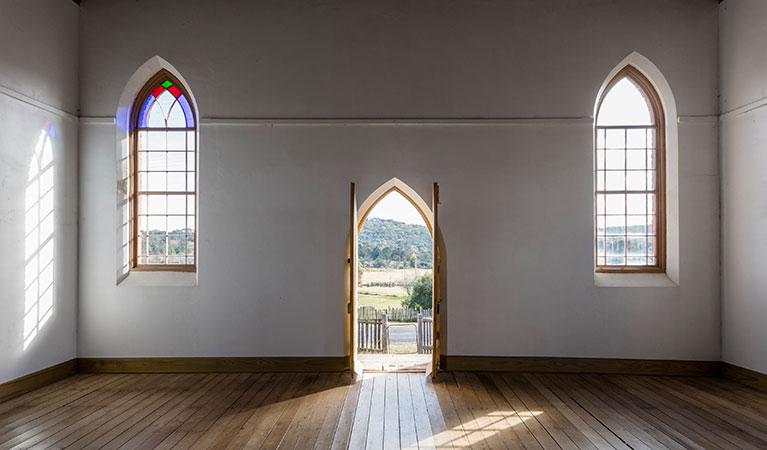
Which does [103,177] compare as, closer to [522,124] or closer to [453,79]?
[453,79]

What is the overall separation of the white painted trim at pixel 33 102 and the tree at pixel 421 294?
26.8ft

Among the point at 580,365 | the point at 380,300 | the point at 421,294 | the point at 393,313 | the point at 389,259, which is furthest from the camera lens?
the point at 421,294

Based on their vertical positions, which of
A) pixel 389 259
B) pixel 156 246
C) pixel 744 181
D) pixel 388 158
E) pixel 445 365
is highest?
pixel 388 158

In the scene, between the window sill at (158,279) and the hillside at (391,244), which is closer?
the window sill at (158,279)

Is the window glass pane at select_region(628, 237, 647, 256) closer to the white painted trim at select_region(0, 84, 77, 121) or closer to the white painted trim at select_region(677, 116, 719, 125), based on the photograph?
the white painted trim at select_region(677, 116, 719, 125)

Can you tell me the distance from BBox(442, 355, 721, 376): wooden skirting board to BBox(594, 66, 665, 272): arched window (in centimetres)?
111

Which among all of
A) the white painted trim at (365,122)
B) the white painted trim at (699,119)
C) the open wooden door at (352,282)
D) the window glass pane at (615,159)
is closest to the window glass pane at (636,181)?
the window glass pane at (615,159)

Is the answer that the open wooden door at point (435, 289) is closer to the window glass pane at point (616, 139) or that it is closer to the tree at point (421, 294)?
the window glass pane at point (616, 139)

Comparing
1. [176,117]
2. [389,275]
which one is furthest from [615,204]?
[389,275]

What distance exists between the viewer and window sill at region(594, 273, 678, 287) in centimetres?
571

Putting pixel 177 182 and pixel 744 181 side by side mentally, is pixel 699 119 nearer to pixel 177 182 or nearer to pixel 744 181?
pixel 744 181

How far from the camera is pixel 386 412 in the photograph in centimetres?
438

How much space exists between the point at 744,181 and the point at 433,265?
11.1 feet

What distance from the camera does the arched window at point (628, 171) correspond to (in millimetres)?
5969
